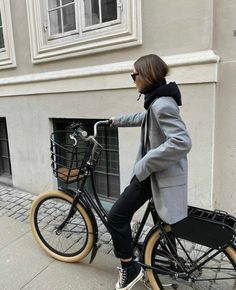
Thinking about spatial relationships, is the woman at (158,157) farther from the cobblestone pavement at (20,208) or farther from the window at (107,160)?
the window at (107,160)

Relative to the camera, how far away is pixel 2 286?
101 inches

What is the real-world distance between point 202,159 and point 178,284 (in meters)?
1.24

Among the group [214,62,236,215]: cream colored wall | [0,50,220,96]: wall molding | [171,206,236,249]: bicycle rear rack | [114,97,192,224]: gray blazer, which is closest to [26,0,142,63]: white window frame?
[0,50,220,96]: wall molding

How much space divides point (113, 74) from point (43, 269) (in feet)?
7.42

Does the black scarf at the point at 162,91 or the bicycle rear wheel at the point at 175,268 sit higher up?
the black scarf at the point at 162,91

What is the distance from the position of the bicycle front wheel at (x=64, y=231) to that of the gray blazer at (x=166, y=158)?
0.91 m

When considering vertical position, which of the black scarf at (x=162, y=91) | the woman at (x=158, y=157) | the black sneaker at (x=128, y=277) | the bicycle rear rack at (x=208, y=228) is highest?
the black scarf at (x=162, y=91)

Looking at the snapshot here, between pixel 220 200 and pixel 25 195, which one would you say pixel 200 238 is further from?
pixel 25 195

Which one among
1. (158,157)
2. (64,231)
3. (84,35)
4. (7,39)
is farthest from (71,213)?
(7,39)

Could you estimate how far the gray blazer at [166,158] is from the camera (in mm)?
1749

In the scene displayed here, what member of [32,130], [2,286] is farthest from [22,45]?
[2,286]

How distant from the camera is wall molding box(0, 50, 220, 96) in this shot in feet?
9.28

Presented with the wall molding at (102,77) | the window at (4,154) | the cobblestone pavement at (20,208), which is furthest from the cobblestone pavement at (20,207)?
the wall molding at (102,77)

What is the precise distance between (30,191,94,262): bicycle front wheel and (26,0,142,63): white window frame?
6.21 feet
